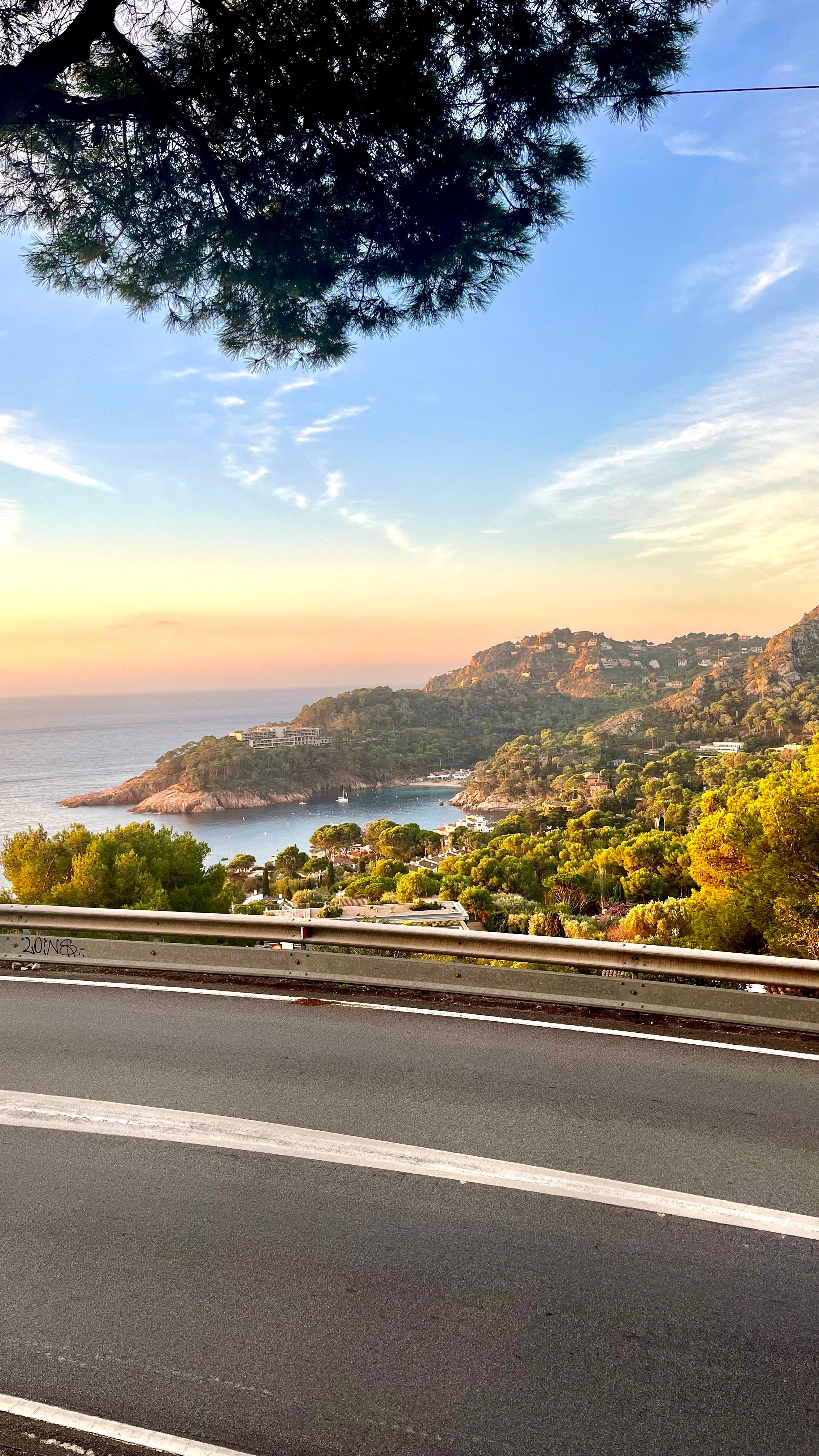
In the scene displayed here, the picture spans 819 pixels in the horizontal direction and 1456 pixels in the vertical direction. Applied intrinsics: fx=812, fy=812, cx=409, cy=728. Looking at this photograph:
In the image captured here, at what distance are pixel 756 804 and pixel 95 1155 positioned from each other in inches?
844

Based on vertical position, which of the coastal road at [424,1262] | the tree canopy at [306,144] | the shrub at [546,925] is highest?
the tree canopy at [306,144]

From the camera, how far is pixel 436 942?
6.68 metres

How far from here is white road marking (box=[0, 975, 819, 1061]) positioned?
552 cm

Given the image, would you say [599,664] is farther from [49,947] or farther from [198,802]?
[49,947]

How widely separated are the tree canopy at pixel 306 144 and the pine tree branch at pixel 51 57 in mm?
14

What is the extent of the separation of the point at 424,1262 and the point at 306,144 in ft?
28.9

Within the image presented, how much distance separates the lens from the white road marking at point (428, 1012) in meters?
5.52

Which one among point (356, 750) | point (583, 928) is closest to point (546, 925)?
point (583, 928)

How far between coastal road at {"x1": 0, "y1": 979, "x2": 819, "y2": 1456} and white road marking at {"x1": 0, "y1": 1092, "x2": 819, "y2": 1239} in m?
0.05

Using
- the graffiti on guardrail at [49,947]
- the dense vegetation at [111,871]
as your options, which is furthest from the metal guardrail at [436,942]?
the dense vegetation at [111,871]

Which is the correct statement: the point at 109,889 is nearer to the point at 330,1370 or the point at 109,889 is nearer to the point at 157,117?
the point at 157,117

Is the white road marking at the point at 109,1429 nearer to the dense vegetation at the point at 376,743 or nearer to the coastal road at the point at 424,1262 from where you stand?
the coastal road at the point at 424,1262

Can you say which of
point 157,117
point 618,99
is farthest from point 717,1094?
point 157,117

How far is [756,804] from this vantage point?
22453 millimetres
